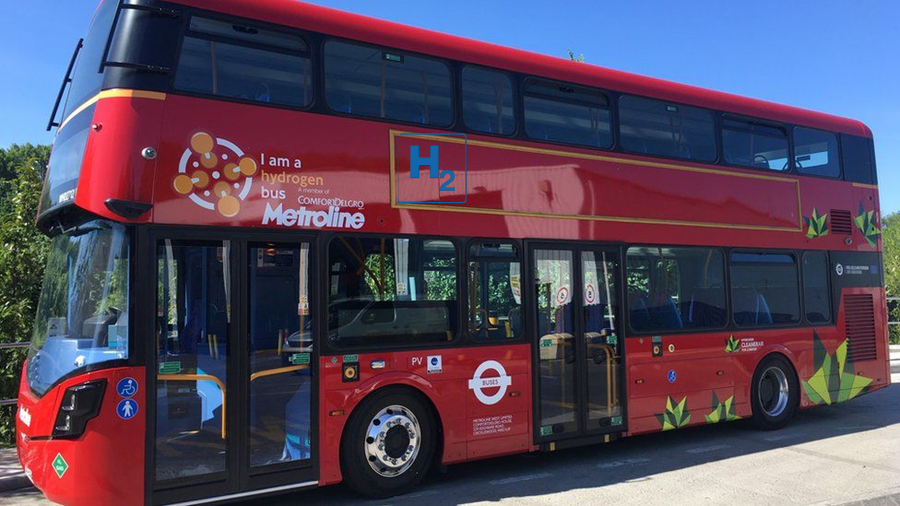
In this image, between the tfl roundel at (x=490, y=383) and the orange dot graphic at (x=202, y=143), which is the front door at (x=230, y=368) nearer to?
the orange dot graphic at (x=202, y=143)

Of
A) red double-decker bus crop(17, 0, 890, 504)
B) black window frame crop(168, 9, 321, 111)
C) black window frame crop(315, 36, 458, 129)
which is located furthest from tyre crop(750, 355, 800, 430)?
black window frame crop(168, 9, 321, 111)

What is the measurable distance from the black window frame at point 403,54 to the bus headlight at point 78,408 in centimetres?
294

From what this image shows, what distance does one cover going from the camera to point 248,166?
18.4ft

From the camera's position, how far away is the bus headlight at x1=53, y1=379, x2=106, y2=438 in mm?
4820

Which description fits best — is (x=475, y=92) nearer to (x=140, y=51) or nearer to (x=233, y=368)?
(x=140, y=51)

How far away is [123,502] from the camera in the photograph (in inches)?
193

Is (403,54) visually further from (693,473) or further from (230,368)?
(693,473)

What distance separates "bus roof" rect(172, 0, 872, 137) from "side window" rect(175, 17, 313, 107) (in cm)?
16

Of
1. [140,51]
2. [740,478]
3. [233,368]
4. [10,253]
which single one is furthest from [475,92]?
[10,253]

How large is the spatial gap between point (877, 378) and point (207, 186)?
10.1m

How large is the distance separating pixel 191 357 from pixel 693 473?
5170mm

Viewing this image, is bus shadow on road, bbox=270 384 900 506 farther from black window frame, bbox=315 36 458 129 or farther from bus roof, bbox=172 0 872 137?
bus roof, bbox=172 0 872 137

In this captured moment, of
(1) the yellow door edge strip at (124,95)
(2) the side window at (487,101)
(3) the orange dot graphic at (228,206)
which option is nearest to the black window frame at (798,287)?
(2) the side window at (487,101)

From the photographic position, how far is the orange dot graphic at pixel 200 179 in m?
5.37
